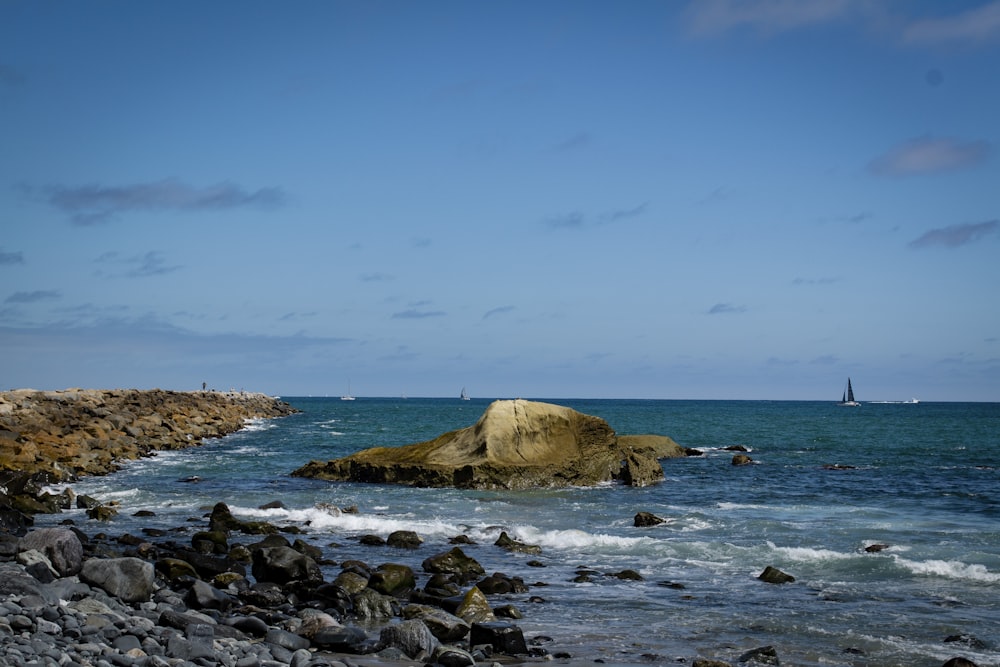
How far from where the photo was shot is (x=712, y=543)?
64.8ft

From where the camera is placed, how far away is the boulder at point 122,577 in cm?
1262

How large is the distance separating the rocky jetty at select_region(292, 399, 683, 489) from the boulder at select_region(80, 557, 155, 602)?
17.0 metres

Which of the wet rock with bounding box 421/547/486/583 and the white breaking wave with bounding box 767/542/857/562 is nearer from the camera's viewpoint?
the wet rock with bounding box 421/547/486/583

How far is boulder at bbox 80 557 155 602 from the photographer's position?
12625mm

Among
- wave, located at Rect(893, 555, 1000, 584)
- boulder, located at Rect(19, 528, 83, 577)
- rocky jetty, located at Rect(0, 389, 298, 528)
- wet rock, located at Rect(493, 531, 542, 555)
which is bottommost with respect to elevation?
wave, located at Rect(893, 555, 1000, 584)

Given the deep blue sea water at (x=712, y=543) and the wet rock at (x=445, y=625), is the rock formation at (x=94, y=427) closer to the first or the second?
the deep blue sea water at (x=712, y=543)

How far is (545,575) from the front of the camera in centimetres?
1655

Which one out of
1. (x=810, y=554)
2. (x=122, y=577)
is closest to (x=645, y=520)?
(x=810, y=554)

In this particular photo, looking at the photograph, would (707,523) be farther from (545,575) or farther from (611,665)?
(611,665)

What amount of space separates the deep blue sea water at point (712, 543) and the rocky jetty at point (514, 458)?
1146 mm

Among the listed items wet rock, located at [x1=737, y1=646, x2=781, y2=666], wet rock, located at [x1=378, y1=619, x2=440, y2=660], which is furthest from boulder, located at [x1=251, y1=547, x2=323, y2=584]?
wet rock, located at [x1=737, y1=646, x2=781, y2=666]

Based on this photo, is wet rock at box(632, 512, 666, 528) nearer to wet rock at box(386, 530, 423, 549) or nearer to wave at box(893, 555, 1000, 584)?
wet rock at box(386, 530, 423, 549)

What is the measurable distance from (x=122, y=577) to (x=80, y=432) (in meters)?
31.9

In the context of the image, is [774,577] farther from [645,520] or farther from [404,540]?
[404,540]
